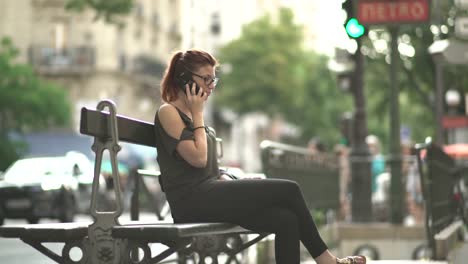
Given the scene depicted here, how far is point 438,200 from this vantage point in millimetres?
10422

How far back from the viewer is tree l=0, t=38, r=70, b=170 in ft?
128

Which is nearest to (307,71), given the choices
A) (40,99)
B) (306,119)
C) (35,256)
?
(306,119)

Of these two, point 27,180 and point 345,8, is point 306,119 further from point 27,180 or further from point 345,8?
point 345,8

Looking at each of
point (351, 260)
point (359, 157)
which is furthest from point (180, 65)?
point (359, 157)

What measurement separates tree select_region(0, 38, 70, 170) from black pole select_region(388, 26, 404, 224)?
77.0 feet

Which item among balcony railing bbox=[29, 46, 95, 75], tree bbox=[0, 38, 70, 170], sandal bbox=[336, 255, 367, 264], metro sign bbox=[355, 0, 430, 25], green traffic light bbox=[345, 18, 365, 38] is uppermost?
balcony railing bbox=[29, 46, 95, 75]

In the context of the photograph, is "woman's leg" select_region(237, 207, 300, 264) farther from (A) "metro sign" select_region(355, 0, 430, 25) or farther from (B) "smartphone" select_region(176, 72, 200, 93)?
(A) "metro sign" select_region(355, 0, 430, 25)

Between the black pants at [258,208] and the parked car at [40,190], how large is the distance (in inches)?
616

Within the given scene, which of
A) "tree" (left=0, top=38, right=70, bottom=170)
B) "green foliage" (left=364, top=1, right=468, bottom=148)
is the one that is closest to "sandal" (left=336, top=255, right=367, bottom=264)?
"green foliage" (left=364, top=1, right=468, bottom=148)

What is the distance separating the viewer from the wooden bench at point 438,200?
959 centimetres

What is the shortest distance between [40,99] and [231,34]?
1708 inches

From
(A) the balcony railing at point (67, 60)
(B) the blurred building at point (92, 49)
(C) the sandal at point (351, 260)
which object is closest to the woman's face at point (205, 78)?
(C) the sandal at point (351, 260)

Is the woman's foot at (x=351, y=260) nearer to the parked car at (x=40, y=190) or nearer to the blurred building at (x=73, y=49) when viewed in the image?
the parked car at (x=40, y=190)

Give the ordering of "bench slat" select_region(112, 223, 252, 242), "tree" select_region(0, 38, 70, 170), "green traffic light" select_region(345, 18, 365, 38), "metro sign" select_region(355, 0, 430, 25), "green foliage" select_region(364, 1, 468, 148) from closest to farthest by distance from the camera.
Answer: "bench slat" select_region(112, 223, 252, 242) → "green traffic light" select_region(345, 18, 365, 38) → "metro sign" select_region(355, 0, 430, 25) → "tree" select_region(0, 38, 70, 170) → "green foliage" select_region(364, 1, 468, 148)
